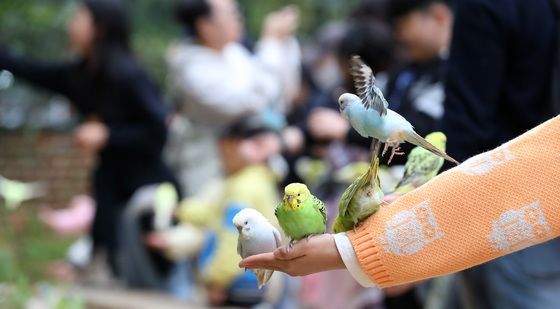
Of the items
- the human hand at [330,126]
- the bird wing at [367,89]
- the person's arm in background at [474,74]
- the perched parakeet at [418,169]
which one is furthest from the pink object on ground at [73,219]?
the bird wing at [367,89]

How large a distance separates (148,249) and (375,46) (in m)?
1.55

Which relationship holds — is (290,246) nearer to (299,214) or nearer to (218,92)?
(299,214)

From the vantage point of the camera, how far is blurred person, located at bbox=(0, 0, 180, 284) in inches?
176

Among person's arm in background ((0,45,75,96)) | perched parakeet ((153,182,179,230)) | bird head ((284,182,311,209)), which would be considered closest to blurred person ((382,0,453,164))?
bird head ((284,182,311,209))

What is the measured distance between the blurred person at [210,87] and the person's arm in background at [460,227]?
9.15 ft

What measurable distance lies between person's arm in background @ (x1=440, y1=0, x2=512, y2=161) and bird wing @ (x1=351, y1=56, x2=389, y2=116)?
0.81m

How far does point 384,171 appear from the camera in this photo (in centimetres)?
283

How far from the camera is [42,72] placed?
4.77m

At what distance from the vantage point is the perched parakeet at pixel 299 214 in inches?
59.7

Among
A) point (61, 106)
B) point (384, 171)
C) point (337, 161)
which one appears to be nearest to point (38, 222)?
point (61, 106)

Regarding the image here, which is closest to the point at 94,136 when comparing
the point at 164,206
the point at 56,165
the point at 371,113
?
the point at 164,206

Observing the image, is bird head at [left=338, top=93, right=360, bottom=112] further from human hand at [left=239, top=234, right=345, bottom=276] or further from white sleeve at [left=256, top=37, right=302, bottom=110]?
white sleeve at [left=256, top=37, right=302, bottom=110]

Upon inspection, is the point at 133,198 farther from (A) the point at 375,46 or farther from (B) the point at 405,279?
(B) the point at 405,279

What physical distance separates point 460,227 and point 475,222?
3 centimetres
